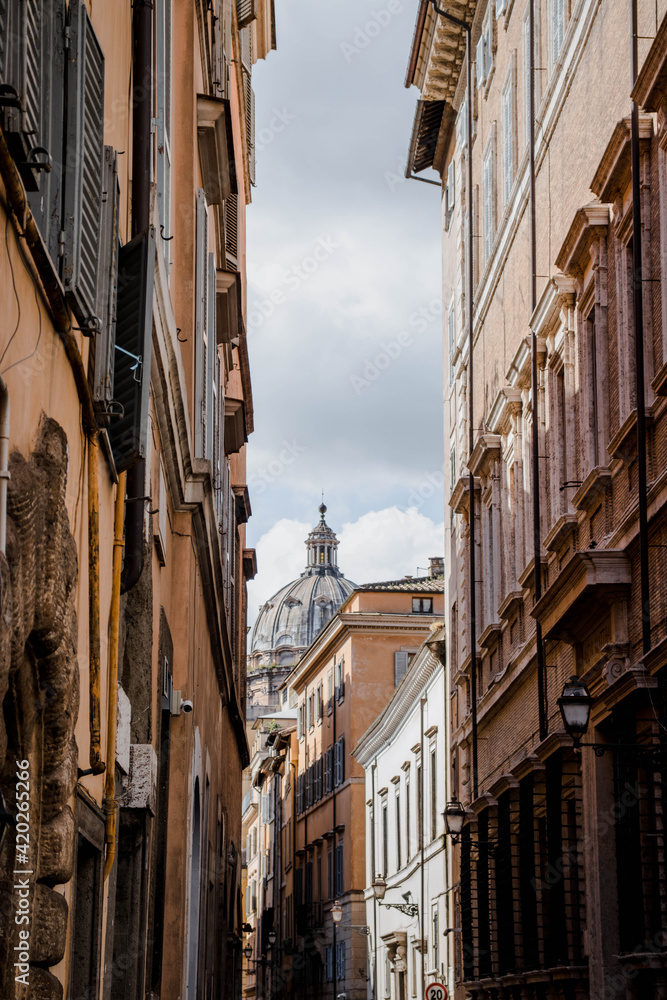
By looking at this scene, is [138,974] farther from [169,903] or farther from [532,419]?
[532,419]

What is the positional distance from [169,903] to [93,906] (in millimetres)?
4926

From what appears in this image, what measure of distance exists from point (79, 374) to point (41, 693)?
1.53 metres

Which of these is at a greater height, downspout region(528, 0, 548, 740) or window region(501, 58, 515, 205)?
window region(501, 58, 515, 205)

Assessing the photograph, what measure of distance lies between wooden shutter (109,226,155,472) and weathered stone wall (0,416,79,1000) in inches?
76.1

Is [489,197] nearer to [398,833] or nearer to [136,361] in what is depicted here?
[136,361]

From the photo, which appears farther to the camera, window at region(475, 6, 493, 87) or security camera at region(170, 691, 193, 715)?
window at region(475, 6, 493, 87)

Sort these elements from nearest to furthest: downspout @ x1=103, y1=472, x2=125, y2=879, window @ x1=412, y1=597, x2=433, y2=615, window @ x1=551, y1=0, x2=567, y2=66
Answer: downspout @ x1=103, y1=472, x2=125, y2=879 → window @ x1=551, y1=0, x2=567, y2=66 → window @ x1=412, y1=597, x2=433, y2=615

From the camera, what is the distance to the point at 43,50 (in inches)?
213

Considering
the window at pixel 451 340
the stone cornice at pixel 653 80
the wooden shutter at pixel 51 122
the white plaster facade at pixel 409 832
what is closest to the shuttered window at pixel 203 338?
the stone cornice at pixel 653 80

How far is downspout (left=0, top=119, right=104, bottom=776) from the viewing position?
15.3 ft

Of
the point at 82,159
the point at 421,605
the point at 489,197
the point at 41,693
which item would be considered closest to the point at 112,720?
the point at 41,693

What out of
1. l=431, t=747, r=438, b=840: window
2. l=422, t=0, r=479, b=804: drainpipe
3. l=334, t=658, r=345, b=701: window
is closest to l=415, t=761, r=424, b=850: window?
l=431, t=747, r=438, b=840: window

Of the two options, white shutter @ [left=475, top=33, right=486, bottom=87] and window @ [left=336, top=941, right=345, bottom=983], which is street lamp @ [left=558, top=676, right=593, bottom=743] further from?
window @ [left=336, top=941, right=345, bottom=983]

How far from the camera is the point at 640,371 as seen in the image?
1323cm
